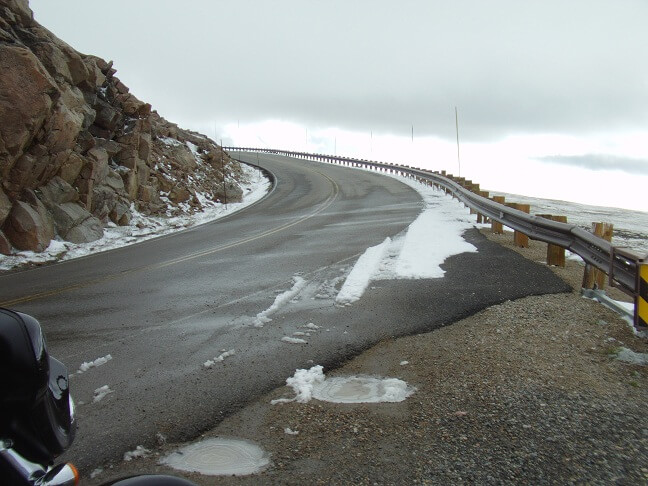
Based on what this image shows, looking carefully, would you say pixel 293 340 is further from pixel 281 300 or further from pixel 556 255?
pixel 556 255

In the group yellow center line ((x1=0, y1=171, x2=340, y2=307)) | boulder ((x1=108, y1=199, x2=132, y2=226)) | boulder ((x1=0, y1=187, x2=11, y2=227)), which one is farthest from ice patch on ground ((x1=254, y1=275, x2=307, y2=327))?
boulder ((x1=108, y1=199, x2=132, y2=226))

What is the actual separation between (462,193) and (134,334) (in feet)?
43.5

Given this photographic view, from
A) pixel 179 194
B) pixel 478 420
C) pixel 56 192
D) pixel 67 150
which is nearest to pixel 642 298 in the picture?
pixel 478 420

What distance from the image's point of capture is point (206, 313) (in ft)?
21.5

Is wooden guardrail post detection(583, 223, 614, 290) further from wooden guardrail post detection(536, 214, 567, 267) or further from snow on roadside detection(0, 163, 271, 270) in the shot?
snow on roadside detection(0, 163, 271, 270)

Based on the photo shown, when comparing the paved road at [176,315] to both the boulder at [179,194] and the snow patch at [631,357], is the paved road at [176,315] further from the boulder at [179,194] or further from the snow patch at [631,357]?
the boulder at [179,194]

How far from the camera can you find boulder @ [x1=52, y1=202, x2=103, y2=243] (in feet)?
44.6

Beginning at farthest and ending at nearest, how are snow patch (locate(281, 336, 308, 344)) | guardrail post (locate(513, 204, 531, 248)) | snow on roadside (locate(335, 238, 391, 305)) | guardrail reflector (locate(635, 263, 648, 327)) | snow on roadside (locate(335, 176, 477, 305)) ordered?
guardrail post (locate(513, 204, 531, 248)), snow on roadside (locate(335, 176, 477, 305)), snow on roadside (locate(335, 238, 391, 305)), snow patch (locate(281, 336, 308, 344)), guardrail reflector (locate(635, 263, 648, 327))

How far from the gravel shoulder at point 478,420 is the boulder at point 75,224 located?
1166 cm

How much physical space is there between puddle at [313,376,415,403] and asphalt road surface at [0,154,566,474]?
40 cm

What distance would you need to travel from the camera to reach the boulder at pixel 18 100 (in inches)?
476

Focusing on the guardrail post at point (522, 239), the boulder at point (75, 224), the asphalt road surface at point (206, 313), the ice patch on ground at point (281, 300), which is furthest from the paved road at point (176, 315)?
the guardrail post at point (522, 239)

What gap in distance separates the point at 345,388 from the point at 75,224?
12419mm

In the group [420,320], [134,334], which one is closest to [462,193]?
[420,320]
